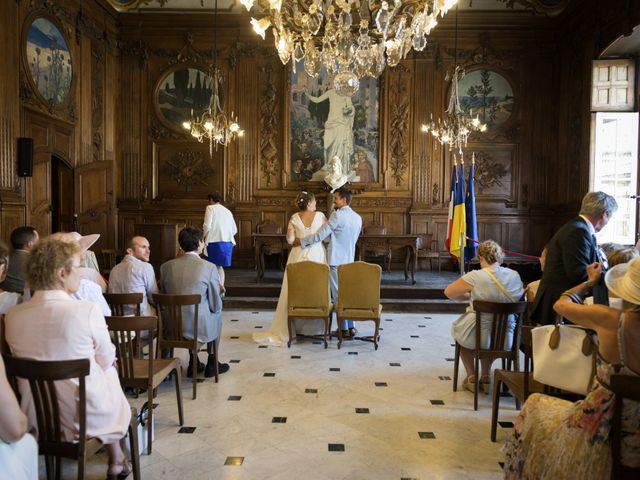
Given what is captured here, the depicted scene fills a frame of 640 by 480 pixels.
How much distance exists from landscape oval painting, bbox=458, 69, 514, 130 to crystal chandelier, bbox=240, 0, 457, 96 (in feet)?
19.7

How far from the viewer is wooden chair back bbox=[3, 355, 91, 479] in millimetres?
2133

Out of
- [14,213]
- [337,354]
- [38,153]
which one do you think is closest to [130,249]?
[337,354]

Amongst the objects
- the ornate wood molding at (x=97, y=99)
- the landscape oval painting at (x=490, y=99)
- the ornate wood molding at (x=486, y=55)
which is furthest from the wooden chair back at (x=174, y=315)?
the ornate wood molding at (x=486, y=55)

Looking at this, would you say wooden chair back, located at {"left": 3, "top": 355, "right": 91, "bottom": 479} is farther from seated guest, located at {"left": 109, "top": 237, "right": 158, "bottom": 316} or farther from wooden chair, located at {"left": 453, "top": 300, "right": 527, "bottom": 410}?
wooden chair, located at {"left": 453, "top": 300, "right": 527, "bottom": 410}

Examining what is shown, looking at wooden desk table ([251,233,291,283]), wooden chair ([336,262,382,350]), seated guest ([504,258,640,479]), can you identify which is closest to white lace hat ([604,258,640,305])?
seated guest ([504,258,640,479])

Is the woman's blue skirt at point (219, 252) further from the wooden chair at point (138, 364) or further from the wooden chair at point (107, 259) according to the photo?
the wooden chair at point (138, 364)

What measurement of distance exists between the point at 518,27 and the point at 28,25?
380 inches

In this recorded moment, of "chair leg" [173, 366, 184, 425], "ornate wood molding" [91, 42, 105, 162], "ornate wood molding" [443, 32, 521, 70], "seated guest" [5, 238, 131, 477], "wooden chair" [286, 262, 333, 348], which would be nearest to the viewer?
"seated guest" [5, 238, 131, 477]

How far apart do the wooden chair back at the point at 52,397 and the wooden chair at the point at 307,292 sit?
11.3ft

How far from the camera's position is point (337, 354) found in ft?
18.4

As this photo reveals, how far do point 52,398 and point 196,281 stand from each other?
216 cm

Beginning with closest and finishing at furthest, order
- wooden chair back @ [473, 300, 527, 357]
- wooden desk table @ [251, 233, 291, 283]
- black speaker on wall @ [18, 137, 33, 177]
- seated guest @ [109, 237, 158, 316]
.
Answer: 1. wooden chair back @ [473, 300, 527, 357]
2. seated guest @ [109, 237, 158, 316]
3. black speaker on wall @ [18, 137, 33, 177]
4. wooden desk table @ [251, 233, 291, 283]

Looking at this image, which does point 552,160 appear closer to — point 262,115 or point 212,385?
point 262,115

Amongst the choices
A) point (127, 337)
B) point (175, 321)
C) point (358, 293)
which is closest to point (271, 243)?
point (358, 293)
